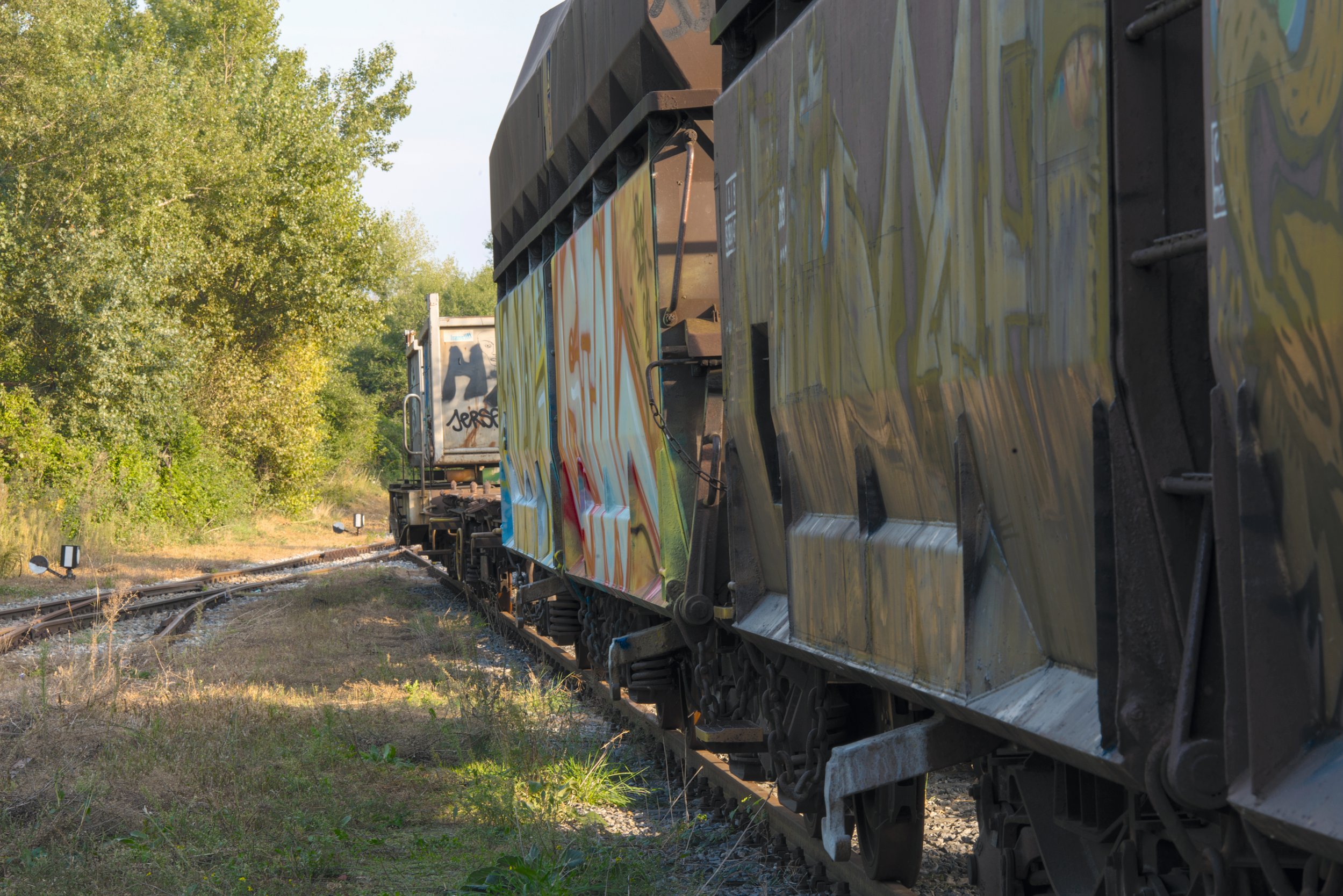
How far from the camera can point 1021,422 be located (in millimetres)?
3139

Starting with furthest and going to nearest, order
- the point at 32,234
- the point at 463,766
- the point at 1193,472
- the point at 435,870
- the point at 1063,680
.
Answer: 1. the point at 32,234
2. the point at 463,766
3. the point at 435,870
4. the point at 1063,680
5. the point at 1193,472

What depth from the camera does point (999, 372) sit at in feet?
10.5

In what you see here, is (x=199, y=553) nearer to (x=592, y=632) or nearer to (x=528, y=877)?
(x=592, y=632)

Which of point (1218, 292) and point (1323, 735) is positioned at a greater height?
point (1218, 292)

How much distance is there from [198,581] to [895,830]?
760 inches

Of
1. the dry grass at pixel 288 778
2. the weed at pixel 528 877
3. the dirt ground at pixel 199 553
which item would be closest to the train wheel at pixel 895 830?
the dry grass at pixel 288 778

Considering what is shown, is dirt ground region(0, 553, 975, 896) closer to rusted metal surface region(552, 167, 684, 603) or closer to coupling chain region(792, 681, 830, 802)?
coupling chain region(792, 681, 830, 802)

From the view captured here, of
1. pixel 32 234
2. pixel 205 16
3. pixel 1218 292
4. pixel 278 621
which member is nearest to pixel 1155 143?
pixel 1218 292

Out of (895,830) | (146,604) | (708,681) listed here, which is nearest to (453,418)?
(146,604)

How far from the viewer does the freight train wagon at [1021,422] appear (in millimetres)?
2180

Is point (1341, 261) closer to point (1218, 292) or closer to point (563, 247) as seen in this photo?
point (1218, 292)

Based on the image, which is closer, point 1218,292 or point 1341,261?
point 1341,261

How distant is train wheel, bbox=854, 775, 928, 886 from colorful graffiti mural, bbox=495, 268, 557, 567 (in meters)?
5.70

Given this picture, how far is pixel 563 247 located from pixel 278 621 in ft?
28.2
